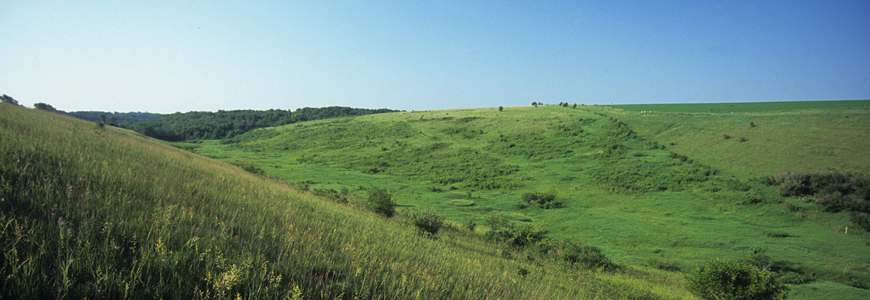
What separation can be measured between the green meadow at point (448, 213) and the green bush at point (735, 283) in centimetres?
138

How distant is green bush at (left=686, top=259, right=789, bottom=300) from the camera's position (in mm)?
9641

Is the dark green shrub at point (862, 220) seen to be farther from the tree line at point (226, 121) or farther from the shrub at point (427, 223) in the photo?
the tree line at point (226, 121)

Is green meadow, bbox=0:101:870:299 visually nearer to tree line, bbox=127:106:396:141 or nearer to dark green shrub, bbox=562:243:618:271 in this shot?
dark green shrub, bbox=562:243:618:271

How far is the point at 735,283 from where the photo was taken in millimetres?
10195

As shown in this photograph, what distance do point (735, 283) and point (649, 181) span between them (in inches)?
1070

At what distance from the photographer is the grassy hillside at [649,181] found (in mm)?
18531

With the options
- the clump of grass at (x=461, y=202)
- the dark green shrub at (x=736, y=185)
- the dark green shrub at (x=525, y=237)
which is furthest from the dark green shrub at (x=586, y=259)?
the dark green shrub at (x=736, y=185)

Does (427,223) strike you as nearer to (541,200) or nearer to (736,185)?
(541,200)

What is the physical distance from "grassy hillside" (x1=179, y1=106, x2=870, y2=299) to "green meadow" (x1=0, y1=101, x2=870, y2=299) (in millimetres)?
192

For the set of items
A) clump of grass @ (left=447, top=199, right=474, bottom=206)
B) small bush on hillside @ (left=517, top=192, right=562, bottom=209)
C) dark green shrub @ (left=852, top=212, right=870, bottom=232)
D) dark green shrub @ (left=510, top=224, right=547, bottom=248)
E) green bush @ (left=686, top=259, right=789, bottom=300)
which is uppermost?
green bush @ (left=686, top=259, right=789, bottom=300)

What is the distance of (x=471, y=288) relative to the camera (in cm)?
434

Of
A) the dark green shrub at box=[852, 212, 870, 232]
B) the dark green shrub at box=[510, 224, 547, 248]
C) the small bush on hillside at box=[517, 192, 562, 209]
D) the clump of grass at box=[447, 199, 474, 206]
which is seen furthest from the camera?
the clump of grass at box=[447, 199, 474, 206]

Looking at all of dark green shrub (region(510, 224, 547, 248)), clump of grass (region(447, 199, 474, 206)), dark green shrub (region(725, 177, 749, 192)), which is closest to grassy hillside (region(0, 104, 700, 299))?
dark green shrub (region(510, 224, 547, 248))

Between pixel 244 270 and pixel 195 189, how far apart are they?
398 centimetres
